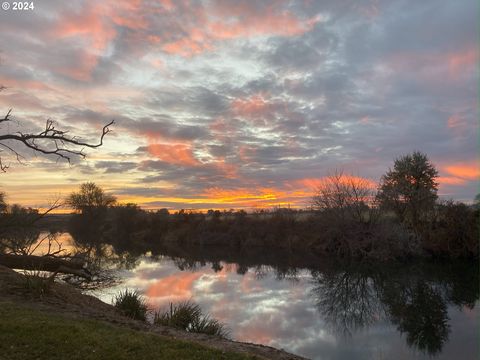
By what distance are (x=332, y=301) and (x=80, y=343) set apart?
50.3 feet

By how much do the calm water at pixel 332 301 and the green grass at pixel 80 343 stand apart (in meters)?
5.92

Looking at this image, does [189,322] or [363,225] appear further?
[363,225]

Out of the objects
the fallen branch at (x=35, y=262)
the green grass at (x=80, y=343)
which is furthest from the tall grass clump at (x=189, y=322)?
the fallen branch at (x=35, y=262)

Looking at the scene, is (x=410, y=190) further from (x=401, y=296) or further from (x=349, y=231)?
(x=401, y=296)

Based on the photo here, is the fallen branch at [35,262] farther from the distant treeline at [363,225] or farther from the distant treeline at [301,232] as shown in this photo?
the distant treeline at [301,232]

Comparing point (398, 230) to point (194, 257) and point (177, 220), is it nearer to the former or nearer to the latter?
point (194, 257)

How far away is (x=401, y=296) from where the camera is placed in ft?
67.2

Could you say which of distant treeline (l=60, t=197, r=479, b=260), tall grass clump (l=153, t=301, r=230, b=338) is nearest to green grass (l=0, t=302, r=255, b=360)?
tall grass clump (l=153, t=301, r=230, b=338)

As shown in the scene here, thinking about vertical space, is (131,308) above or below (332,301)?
above

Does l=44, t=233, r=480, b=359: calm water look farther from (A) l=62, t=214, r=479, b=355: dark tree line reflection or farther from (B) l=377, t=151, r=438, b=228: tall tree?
(B) l=377, t=151, r=438, b=228: tall tree

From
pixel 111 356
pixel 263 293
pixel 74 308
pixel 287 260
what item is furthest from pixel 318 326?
pixel 287 260

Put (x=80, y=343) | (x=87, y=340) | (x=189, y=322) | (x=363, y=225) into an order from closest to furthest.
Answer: (x=80, y=343) → (x=87, y=340) → (x=189, y=322) → (x=363, y=225)

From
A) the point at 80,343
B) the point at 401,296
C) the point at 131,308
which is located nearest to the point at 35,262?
the point at 131,308

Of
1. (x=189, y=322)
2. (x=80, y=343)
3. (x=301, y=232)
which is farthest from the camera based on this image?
(x=301, y=232)
